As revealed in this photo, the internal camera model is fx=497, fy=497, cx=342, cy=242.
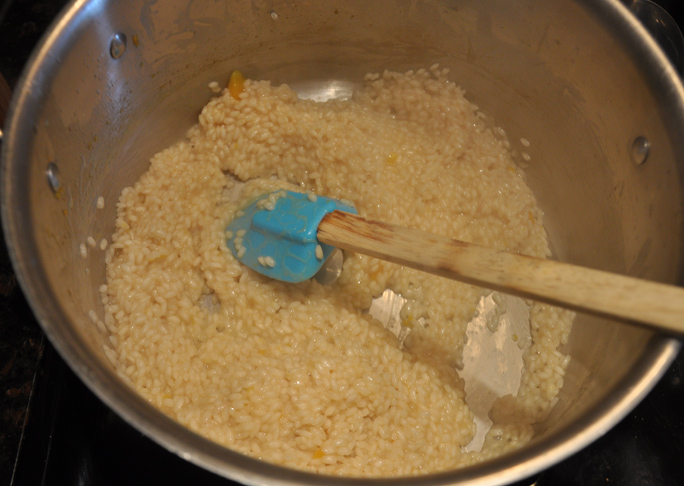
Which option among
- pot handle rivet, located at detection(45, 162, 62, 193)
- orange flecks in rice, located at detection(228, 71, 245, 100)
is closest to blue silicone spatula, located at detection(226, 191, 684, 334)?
orange flecks in rice, located at detection(228, 71, 245, 100)

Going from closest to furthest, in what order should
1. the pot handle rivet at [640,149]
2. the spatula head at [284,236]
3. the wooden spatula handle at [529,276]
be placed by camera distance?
the wooden spatula handle at [529,276] < the pot handle rivet at [640,149] < the spatula head at [284,236]

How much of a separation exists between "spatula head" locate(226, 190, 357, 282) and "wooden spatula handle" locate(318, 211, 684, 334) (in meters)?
0.21

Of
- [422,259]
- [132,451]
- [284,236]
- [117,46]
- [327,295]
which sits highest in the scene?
[422,259]

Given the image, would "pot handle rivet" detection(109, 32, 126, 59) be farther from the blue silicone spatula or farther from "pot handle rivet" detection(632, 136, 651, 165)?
"pot handle rivet" detection(632, 136, 651, 165)

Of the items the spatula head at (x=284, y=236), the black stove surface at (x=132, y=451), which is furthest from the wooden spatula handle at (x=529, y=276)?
the black stove surface at (x=132, y=451)

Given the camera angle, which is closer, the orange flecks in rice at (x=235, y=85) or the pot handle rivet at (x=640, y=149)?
the pot handle rivet at (x=640, y=149)

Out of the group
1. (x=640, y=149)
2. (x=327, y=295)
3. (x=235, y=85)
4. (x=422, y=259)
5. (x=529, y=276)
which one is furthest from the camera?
(x=235, y=85)

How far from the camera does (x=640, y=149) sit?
208 cm

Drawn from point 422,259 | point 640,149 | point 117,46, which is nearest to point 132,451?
point 422,259

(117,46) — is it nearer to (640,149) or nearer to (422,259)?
(422,259)

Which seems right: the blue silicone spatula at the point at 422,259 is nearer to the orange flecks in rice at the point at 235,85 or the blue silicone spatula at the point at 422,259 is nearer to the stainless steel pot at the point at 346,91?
the stainless steel pot at the point at 346,91

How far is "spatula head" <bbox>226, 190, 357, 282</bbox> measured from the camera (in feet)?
7.39

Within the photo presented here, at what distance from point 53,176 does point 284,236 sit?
958 millimetres

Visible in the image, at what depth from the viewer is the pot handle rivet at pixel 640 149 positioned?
2.04m
